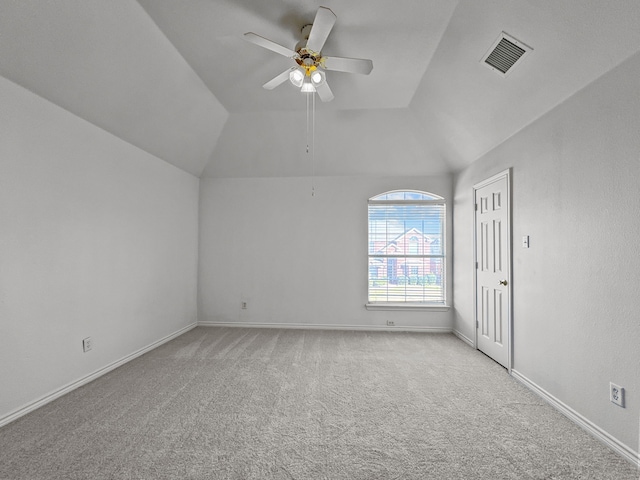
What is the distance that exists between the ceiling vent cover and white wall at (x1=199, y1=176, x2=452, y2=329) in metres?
2.28

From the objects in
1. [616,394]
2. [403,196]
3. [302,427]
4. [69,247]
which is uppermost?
[403,196]

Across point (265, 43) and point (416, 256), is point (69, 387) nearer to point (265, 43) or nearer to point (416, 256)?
point (265, 43)

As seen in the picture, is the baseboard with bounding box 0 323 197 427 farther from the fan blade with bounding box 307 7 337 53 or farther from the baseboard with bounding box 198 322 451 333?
the fan blade with bounding box 307 7 337 53

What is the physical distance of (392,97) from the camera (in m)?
3.68

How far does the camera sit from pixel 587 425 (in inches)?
83.1

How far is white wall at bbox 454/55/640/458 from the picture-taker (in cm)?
186

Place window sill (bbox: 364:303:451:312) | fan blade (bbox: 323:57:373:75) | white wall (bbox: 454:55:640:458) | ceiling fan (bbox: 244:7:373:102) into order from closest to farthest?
white wall (bbox: 454:55:640:458), ceiling fan (bbox: 244:7:373:102), fan blade (bbox: 323:57:373:75), window sill (bbox: 364:303:451:312)

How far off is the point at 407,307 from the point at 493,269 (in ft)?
4.90

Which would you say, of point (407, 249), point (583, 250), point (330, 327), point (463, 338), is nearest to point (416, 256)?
point (407, 249)

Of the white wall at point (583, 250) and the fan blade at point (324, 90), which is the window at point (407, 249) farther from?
the fan blade at point (324, 90)

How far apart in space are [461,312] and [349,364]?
198cm

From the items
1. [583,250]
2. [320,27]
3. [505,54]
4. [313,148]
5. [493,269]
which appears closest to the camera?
[320,27]

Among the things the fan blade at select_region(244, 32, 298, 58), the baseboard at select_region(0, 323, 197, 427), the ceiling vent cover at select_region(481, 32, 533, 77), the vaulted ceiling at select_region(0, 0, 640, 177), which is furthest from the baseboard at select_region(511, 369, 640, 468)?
the baseboard at select_region(0, 323, 197, 427)

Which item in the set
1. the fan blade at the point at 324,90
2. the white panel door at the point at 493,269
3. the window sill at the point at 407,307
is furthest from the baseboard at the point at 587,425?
the fan blade at the point at 324,90
